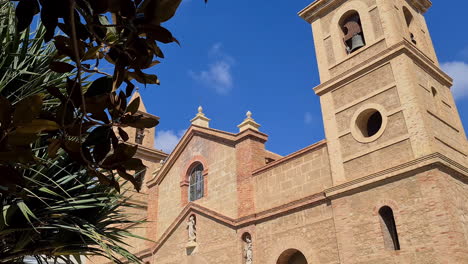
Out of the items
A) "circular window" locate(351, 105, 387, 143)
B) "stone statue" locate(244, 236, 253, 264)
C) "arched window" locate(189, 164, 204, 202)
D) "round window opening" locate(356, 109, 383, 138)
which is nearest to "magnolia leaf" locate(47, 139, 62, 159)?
"circular window" locate(351, 105, 387, 143)

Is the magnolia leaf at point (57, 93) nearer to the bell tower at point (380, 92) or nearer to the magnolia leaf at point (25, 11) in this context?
the magnolia leaf at point (25, 11)

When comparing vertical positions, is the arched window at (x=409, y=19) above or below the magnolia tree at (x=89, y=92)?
above

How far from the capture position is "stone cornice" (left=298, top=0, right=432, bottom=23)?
584 inches

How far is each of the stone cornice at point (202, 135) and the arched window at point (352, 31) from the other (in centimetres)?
438

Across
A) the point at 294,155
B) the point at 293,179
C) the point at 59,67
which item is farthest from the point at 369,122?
the point at 59,67

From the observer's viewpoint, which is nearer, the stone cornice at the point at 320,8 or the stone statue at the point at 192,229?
the stone cornice at the point at 320,8

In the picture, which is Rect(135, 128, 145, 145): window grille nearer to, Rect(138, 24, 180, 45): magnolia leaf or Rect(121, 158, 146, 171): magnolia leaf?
Rect(121, 158, 146, 171): magnolia leaf

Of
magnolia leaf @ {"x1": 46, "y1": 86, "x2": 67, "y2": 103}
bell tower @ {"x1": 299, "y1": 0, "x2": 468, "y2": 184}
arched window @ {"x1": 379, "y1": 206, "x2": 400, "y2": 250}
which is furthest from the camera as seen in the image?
bell tower @ {"x1": 299, "y1": 0, "x2": 468, "y2": 184}

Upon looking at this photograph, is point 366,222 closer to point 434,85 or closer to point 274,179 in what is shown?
point 274,179

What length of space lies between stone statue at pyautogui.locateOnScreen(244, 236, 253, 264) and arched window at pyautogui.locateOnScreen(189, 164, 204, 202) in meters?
3.66

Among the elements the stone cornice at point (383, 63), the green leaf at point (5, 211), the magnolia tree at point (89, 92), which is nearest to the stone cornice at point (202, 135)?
the stone cornice at point (383, 63)

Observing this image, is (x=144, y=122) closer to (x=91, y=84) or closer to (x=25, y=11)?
(x=91, y=84)

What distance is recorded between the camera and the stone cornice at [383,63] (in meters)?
12.0

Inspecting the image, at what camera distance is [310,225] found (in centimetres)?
1252
